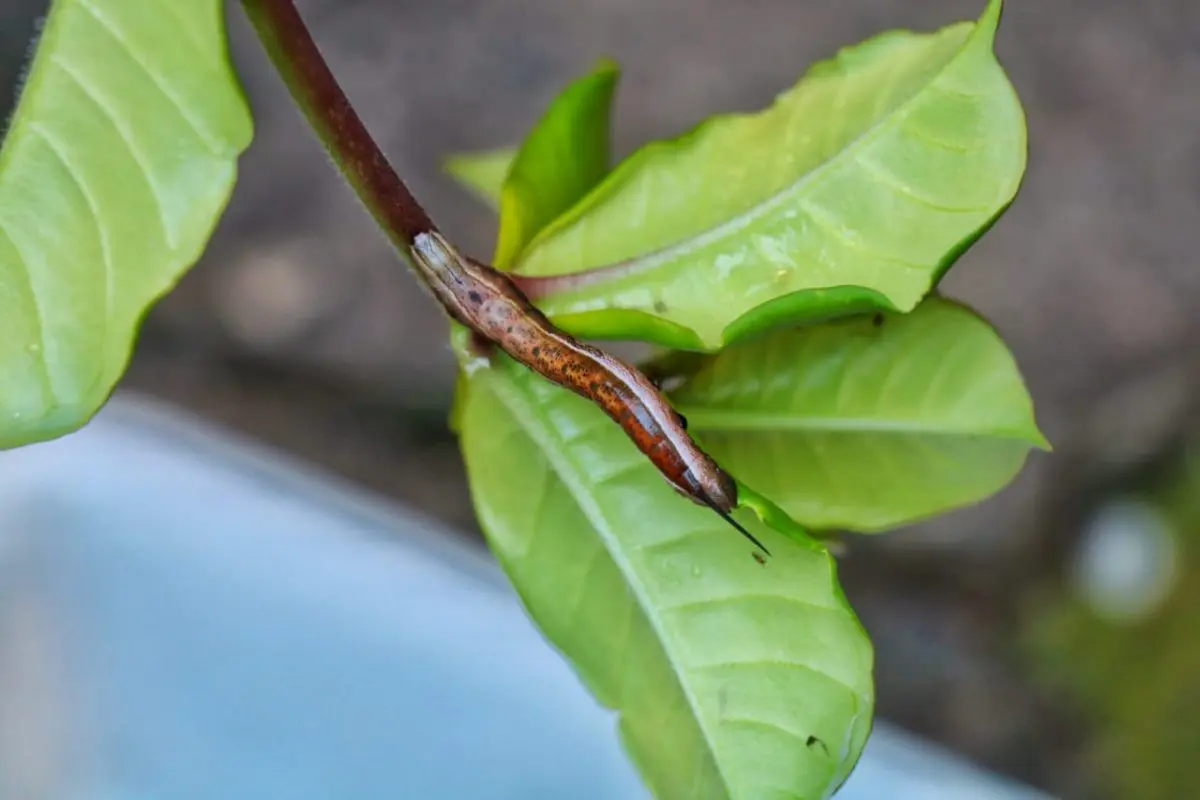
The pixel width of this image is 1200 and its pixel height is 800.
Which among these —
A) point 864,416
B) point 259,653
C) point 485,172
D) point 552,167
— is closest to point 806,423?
point 864,416

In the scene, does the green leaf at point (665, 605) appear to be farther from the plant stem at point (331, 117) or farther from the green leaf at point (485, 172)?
the green leaf at point (485, 172)

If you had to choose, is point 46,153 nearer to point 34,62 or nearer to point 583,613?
point 34,62

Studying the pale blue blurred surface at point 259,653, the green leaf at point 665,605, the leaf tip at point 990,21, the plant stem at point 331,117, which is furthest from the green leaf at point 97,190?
the pale blue blurred surface at point 259,653

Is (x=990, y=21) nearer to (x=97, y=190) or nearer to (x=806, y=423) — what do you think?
(x=806, y=423)

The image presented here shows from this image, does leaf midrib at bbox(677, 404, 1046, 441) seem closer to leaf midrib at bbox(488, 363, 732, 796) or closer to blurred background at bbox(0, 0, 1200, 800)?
leaf midrib at bbox(488, 363, 732, 796)

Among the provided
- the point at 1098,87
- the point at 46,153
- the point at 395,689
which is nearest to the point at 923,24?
the point at 1098,87

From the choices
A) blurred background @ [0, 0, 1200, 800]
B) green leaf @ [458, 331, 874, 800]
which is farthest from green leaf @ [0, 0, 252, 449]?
blurred background @ [0, 0, 1200, 800]
